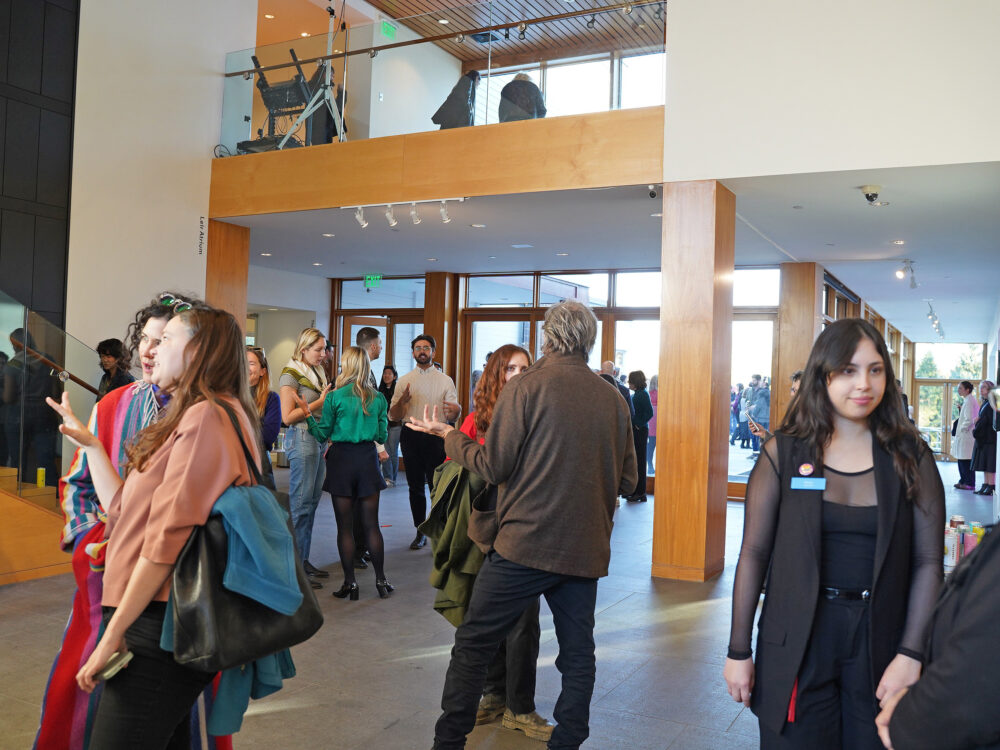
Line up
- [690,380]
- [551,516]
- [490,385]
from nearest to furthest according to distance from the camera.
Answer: [551,516], [490,385], [690,380]

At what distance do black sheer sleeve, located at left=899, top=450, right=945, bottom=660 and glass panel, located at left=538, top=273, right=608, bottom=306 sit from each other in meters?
9.71

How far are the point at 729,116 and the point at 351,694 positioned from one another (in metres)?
4.72

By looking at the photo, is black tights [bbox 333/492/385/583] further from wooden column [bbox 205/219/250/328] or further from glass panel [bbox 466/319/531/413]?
glass panel [bbox 466/319/531/413]

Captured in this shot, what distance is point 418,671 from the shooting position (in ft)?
13.3

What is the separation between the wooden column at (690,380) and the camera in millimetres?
6219

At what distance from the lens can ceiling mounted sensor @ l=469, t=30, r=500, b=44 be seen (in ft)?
23.9

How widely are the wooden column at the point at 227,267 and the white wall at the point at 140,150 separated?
0.13 metres

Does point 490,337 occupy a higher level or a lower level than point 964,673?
higher

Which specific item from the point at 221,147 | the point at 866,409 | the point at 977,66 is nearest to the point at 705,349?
the point at 977,66

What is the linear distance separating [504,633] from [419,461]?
429cm

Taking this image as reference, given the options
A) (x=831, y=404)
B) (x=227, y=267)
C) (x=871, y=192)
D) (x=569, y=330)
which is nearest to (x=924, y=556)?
(x=831, y=404)

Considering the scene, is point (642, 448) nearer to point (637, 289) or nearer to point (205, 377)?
point (637, 289)

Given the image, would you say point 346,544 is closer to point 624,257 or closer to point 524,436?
point 524,436

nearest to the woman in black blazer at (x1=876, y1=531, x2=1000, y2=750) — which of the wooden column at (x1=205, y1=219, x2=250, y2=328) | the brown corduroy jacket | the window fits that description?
the brown corduroy jacket
